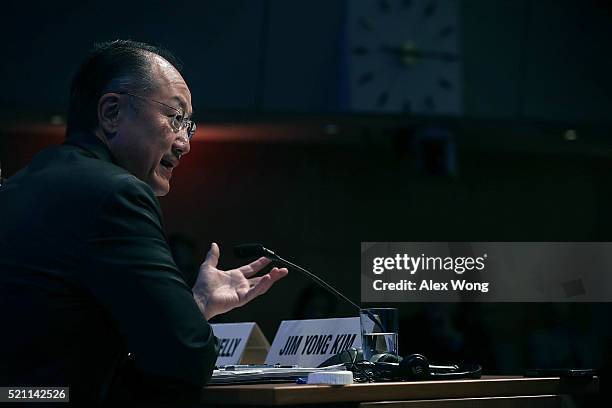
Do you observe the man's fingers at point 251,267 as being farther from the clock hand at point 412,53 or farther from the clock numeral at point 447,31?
the clock numeral at point 447,31

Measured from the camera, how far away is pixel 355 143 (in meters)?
7.46

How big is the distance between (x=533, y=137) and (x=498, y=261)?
109cm

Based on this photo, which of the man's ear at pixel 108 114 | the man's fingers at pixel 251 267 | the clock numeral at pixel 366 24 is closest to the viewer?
the man's ear at pixel 108 114

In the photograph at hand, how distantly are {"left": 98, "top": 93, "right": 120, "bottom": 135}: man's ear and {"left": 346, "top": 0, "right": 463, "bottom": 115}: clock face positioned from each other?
15.2 feet

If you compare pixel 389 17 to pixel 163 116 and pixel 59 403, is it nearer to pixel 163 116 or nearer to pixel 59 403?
pixel 163 116

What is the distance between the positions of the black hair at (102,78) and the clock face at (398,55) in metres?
4.58

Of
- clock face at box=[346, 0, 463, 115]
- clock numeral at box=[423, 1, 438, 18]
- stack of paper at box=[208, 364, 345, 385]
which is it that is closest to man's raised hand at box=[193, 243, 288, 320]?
stack of paper at box=[208, 364, 345, 385]

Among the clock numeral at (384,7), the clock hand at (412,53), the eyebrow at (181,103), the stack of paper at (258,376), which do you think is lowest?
the stack of paper at (258,376)

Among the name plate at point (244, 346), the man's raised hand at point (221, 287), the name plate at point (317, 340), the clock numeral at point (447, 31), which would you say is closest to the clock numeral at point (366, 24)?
the clock numeral at point (447, 31)

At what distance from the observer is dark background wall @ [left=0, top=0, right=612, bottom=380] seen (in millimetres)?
6172

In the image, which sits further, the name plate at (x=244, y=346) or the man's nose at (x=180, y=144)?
the name plate at (x=244, y=346)

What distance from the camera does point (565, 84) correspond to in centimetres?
676

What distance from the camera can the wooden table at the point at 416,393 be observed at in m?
1.50

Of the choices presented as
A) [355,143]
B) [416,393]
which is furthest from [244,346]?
[355,143]
